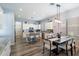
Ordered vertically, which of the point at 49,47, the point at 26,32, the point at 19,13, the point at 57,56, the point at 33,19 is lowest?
the point at 57,56

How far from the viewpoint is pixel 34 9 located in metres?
1.86

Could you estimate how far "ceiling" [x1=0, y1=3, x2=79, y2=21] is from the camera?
184 centimetres

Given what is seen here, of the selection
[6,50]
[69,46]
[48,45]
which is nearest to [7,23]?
[6,50]

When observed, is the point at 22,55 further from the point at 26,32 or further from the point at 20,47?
the point at 26,32

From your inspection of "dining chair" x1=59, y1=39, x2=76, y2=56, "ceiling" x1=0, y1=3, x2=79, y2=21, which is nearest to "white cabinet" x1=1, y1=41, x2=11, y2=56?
"ceiling" x1=0, y1=3, x2=79, y2=21

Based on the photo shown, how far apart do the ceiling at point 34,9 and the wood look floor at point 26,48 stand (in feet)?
1.46

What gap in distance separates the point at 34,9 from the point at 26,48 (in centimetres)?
79

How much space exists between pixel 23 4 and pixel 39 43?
0.83 meters

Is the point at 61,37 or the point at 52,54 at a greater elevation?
the point at 61,37

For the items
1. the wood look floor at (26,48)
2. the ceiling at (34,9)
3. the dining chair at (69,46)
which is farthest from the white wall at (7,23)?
the dining chair at (69,46)

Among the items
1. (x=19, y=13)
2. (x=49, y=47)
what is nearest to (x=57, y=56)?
(x=49, y=47)

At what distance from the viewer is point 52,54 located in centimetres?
193

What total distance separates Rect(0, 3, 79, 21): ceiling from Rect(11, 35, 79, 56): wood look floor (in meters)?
0.45

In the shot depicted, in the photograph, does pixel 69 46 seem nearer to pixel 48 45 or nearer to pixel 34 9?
pixel 48 45
